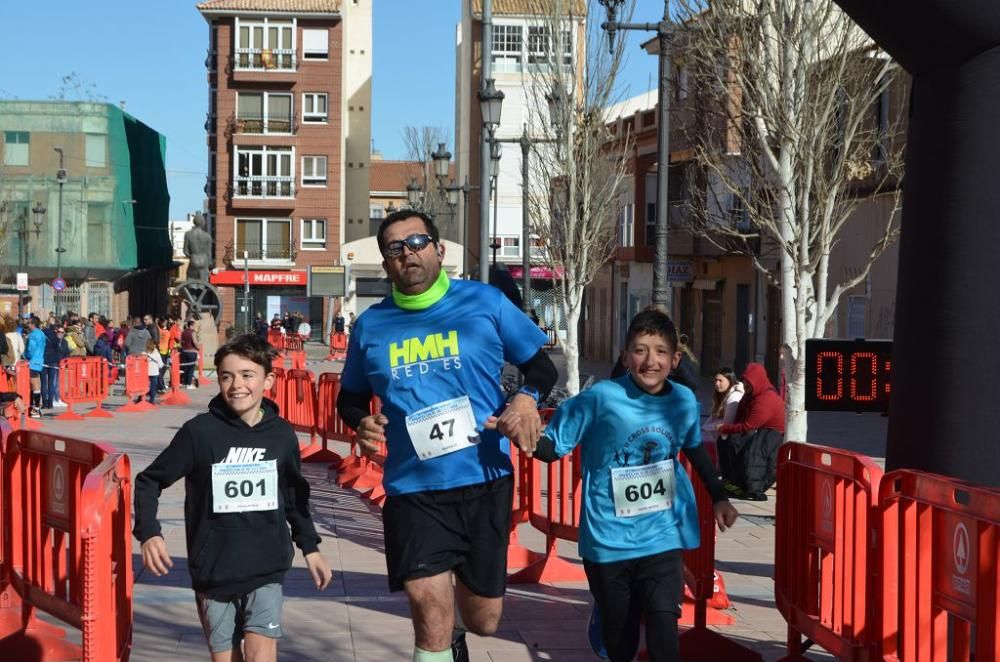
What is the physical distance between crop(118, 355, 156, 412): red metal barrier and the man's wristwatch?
24686 mm

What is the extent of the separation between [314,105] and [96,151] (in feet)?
34.7

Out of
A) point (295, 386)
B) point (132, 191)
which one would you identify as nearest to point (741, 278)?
point (295, 386)

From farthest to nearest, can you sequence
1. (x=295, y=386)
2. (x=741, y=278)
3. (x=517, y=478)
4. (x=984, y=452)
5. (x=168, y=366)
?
(x=741, y=278) → (x=168, y=366) → (x=295, y=386) → (x=517, y=478) → (x=984, y=452)

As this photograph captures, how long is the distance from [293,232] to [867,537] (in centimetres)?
7162

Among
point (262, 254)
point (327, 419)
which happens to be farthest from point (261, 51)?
point (327, 419)

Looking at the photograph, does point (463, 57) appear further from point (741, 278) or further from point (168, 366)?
point (168, 366)

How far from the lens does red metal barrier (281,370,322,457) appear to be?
18913 mm

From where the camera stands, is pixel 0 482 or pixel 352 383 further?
pixel 0 482

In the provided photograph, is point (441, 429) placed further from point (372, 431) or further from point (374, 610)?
point (374, 610)

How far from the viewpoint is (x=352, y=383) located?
613cm

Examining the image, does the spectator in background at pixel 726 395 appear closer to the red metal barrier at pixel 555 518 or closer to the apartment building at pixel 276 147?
the red metal barrier at pixel 555 518

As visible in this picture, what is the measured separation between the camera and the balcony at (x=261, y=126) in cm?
7569

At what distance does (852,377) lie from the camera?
880 cm

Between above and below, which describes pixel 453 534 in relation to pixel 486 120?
below
